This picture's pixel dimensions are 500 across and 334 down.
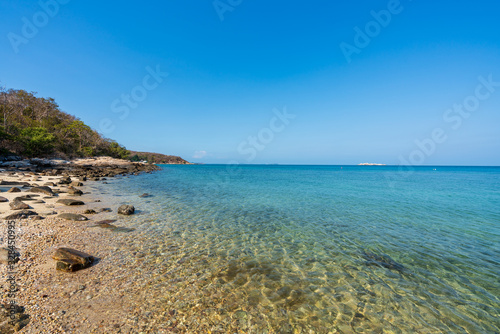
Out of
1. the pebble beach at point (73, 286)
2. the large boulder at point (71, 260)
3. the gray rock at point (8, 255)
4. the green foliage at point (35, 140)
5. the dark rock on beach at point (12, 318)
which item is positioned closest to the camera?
the dark rock on beach at point (12, 318)

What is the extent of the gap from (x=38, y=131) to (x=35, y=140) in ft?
9.77

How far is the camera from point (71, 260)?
6.16 metres

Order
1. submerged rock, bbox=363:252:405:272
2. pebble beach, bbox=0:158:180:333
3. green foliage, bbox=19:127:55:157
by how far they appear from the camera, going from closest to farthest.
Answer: pebble beach, bbox=0:158:180:333 → submerged rock, bbox=363:252:405:272 → green foliage, bbox=19:127:55:157

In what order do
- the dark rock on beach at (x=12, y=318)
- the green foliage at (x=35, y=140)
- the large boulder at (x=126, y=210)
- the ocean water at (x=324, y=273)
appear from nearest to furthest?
the dark rock on beach at (x=12, y=318) < the ocean water at (x=324, y=273) < the large boulder at (x=126, y=210) < the green foliage at (x=35, y=140)

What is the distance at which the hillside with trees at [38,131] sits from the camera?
4481 cm

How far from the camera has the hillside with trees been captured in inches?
1764

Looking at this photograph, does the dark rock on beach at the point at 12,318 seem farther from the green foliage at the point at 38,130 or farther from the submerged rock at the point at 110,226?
the green foliage at the point at 38,130

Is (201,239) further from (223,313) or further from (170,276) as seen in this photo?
(223,313)

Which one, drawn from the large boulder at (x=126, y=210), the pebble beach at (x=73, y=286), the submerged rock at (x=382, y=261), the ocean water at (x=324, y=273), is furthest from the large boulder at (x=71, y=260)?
the submerged rock at (x=382, y=261)

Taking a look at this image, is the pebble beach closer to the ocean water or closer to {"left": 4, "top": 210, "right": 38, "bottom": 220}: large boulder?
{"left": 4, "top": 210, "right": 38, "bottom": 220}: large boulder

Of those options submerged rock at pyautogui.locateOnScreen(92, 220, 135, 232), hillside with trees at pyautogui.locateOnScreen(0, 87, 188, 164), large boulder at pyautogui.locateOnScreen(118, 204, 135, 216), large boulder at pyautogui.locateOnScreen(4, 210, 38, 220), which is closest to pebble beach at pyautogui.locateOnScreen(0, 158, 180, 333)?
submerged rock at pyautogui.locateOnScreen(92, 220, 135, 232)

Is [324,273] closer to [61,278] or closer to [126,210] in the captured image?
[61,278]

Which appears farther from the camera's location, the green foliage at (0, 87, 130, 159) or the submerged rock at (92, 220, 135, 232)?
the green foliage at (0, 87, 130, 159)

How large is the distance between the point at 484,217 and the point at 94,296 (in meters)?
23.0
